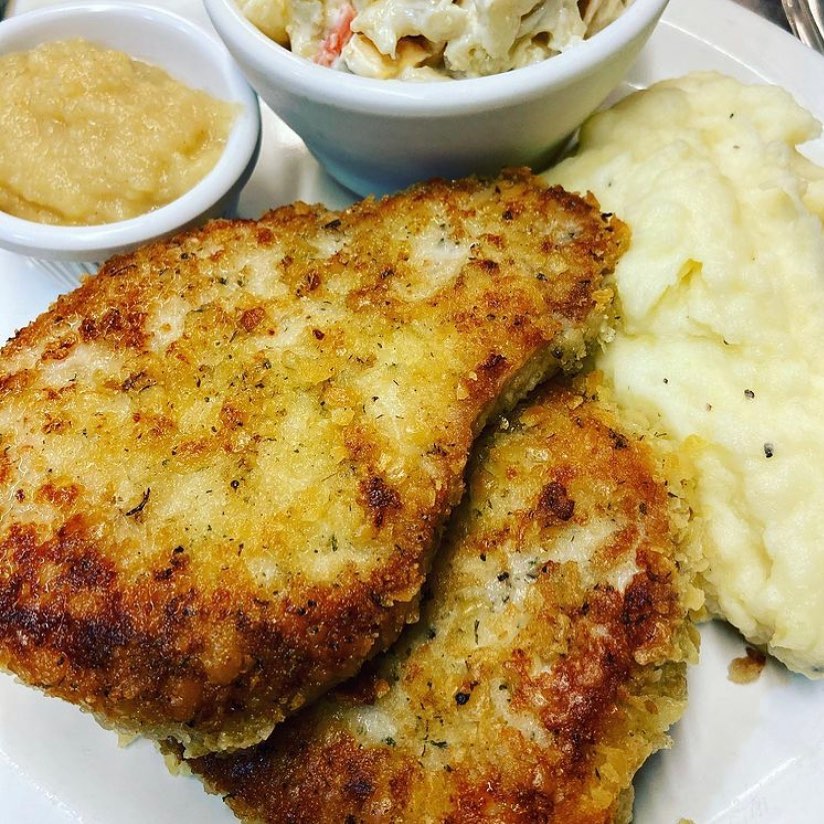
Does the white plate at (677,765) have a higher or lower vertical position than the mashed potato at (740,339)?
lower

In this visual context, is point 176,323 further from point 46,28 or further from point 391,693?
point 46,28

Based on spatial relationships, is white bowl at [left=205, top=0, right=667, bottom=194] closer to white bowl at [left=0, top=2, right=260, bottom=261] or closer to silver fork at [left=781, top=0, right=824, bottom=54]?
white bowl at [left=0, top=2, right=260, bottom=261]

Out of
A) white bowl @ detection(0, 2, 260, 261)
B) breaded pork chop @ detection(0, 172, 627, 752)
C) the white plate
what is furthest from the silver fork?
the white plate

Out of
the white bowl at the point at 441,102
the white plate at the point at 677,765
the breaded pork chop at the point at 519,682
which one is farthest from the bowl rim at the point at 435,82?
the white plate at the point at 677,765

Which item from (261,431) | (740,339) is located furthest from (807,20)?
(261,431)

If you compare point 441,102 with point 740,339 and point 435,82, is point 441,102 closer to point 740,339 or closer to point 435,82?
point 435,82

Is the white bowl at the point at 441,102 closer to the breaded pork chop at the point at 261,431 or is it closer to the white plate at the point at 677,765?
the breaded pork chop at the point at 261,431

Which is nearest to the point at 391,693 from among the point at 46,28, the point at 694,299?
the point at 694,299
